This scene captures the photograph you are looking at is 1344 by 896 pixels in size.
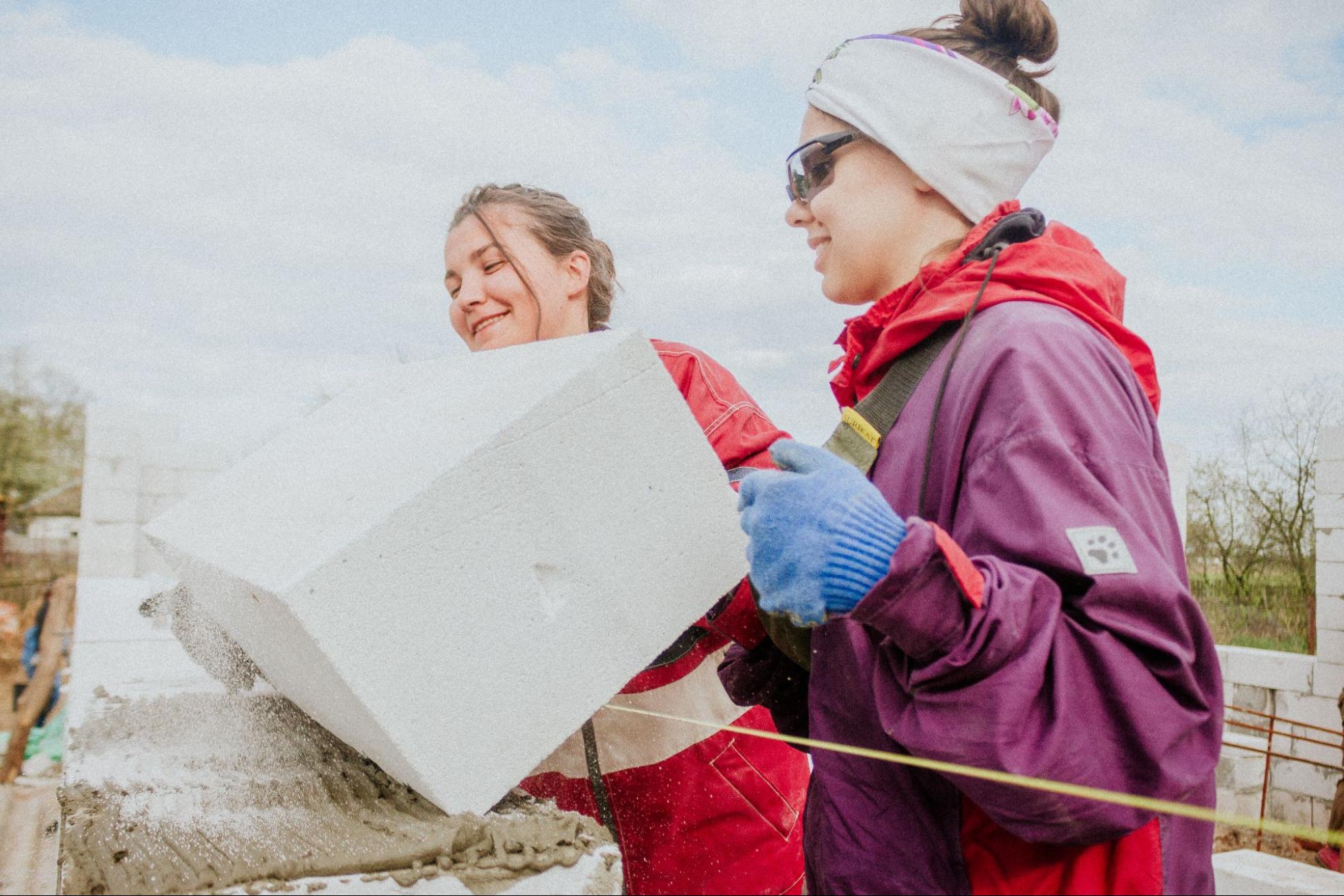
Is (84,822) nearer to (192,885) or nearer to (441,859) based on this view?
(192,885)

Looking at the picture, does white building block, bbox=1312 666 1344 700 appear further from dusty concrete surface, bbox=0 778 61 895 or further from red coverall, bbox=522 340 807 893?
dusty concrete surface, bbox=0 778 61 895

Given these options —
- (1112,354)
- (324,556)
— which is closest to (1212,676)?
(1112,354)

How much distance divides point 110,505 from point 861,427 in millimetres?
7962

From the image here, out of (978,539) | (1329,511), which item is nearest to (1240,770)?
(1329,511)

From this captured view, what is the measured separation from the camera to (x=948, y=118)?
1.63 metres

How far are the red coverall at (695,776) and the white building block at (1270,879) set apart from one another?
6.31ft

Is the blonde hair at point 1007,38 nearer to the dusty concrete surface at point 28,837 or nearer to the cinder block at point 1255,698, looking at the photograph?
the dusty concrete surface at point 28,837

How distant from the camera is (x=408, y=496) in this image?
4.07ft

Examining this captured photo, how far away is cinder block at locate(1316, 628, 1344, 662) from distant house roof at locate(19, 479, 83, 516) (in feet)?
41.7

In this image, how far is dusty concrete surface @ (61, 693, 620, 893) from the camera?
1242mm

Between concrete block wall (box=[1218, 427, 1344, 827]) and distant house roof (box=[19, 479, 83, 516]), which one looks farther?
distant house roof (box=[19, 479, 83, 516])

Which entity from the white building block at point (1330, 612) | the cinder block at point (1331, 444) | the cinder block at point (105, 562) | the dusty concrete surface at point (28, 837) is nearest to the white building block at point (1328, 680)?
A: the white building block at point (1330, 612)

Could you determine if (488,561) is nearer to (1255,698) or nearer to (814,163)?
(814,163)

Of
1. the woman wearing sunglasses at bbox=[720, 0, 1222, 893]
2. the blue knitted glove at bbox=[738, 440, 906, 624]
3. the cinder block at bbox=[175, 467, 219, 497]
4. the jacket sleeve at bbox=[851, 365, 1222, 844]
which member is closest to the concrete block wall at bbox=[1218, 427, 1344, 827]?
the woman wearing sunglasses at bbox=[720, 0, 1222, 893]
